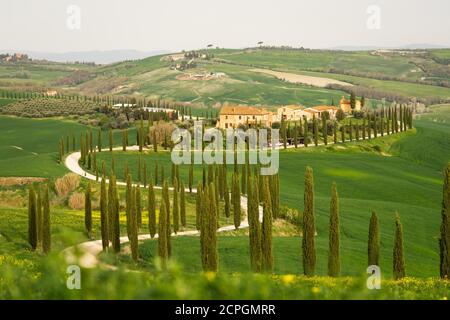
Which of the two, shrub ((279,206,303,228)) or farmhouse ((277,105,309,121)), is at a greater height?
farmhouse ((277,105,309,121))

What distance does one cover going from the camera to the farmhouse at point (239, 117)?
150 metres

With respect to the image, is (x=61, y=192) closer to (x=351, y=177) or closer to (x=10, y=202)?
(x=10, y=202)

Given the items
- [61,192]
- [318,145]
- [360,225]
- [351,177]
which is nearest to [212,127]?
[318,145]

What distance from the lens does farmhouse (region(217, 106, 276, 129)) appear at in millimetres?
150250

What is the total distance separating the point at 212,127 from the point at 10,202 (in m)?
75.1

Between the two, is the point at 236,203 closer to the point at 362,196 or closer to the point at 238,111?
the point at 362,196

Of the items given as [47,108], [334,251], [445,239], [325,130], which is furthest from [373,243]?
[47,108]

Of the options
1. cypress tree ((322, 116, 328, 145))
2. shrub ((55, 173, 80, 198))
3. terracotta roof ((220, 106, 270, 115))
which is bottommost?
shrub ((55, 173, 80, 198))

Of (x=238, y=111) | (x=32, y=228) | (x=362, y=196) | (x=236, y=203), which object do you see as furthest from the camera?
(x=238, y=111)

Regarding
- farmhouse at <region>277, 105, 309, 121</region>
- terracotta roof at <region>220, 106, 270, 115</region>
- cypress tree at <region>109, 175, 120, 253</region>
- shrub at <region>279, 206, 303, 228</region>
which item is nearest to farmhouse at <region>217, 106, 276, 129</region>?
terracotta roof at <region>220, 106, 270, 115</region>

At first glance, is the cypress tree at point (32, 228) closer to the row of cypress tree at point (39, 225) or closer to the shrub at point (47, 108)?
the row of cypress tree at point (39, 225)

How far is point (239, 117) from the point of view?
15188cm

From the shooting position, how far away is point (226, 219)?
7062 cm

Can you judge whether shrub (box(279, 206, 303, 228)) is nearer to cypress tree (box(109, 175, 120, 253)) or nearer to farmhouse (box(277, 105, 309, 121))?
cypress tree (box(109, 175, 120, 253))
